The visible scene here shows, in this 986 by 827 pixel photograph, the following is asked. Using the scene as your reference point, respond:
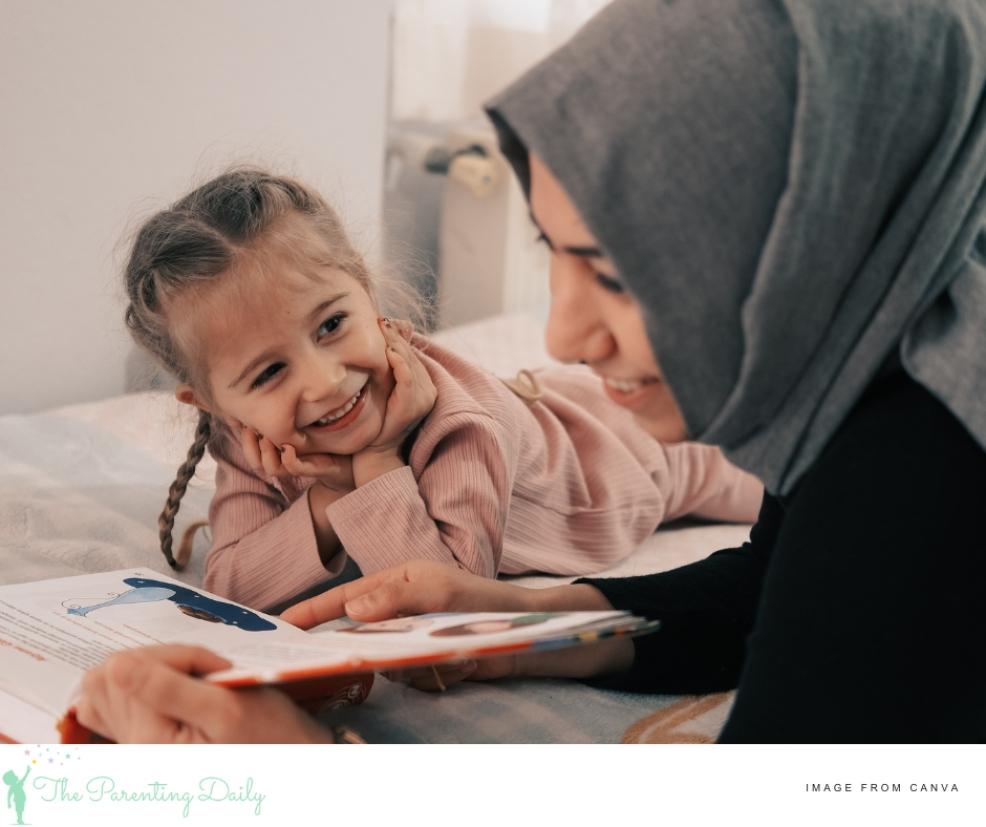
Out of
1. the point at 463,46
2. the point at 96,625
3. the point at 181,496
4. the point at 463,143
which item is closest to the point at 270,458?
the point at 181,496

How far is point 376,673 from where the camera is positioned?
775mm

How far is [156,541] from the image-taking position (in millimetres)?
1052

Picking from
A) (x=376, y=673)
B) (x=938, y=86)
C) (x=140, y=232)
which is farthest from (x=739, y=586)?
(x=140, y=232)

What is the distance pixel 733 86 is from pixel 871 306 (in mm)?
123

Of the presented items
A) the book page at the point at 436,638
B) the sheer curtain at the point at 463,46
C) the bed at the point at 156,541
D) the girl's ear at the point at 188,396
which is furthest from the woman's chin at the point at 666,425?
the sheer curtain at the point at 463,46

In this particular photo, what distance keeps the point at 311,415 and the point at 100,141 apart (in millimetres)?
590

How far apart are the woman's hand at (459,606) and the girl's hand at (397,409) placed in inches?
7.9

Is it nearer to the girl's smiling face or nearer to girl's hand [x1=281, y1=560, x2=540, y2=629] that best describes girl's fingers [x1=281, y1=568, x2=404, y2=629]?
girl's hand [x1=281, y1=560, x2=540, y2=629]

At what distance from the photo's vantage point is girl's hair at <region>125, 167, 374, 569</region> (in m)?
0.92

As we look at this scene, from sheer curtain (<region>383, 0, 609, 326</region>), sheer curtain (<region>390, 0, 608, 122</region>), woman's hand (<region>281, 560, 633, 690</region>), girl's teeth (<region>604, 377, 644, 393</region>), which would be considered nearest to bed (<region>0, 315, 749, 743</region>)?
woman's hand (<region>281, 560, 633, 690</region>)

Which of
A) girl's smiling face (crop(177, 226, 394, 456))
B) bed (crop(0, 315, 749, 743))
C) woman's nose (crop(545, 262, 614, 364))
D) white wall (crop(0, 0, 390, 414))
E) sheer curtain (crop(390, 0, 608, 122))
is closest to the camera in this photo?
woman's nose (crop(545, 262, 614, 364))

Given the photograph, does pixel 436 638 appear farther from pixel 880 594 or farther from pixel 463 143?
pixel 463 143

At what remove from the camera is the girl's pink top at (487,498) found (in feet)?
3.00

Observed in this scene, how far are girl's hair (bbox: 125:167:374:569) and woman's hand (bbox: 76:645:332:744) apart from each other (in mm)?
398
